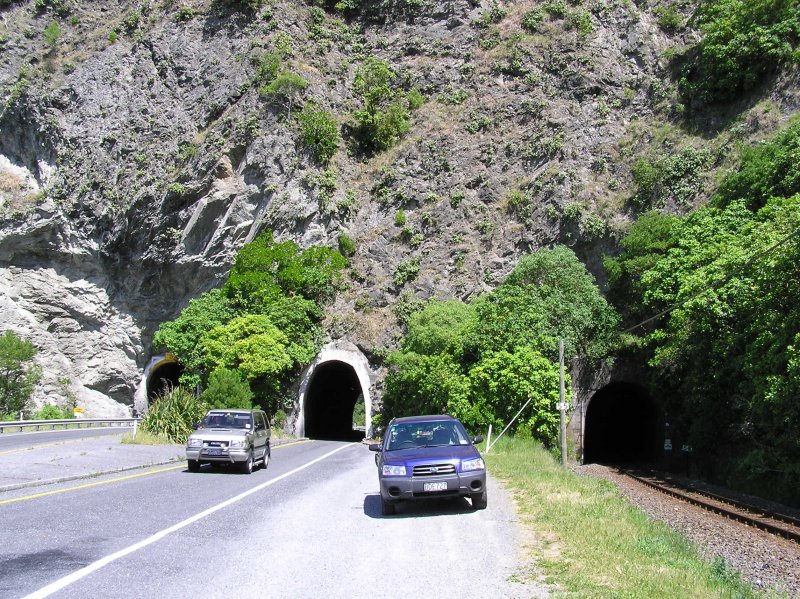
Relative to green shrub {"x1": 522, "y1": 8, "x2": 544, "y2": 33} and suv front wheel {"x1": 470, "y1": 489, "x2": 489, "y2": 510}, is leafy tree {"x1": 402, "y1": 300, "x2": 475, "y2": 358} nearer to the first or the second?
suv front wheel {"x1": 470, "y1": 489, "x2": 489, "y2": 510}

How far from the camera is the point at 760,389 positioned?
1727 centimetres

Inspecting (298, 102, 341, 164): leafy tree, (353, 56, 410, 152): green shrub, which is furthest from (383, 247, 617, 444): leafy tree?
(353, 56, 410, 152): green shrub

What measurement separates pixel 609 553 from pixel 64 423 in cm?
3474

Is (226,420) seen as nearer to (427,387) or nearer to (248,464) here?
(248,464)

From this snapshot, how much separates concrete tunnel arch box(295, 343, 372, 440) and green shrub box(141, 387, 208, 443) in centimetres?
992

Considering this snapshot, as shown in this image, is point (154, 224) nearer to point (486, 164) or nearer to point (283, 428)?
point (283, 428)

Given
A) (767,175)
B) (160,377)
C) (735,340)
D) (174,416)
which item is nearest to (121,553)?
(735,340)

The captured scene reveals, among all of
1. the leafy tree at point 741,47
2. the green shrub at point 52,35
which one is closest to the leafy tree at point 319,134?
the green shrub at point 52,35

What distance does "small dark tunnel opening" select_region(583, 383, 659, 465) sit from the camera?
37.5 metres

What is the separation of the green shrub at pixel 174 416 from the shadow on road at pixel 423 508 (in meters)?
15.5

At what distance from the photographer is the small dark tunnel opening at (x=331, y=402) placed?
133 feet

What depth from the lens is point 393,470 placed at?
10641 millimetres

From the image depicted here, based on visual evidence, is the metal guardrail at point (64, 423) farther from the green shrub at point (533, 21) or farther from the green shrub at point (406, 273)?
the green shrub at point (533, 21)

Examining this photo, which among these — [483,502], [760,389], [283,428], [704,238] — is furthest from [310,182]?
[483,502]
